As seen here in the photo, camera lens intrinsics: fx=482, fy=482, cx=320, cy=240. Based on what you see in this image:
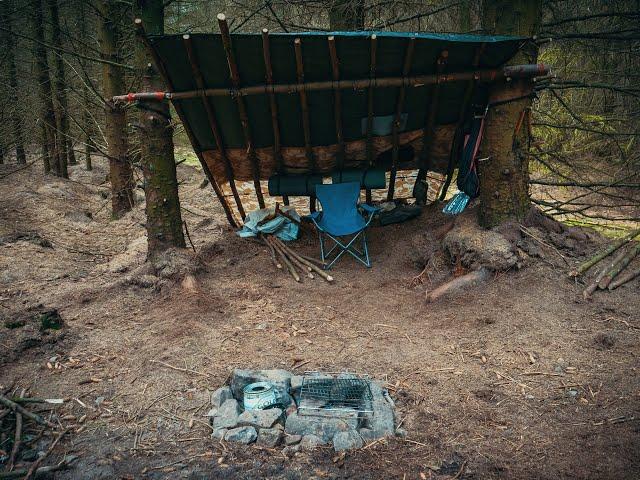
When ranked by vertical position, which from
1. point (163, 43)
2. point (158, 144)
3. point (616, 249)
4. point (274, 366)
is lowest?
point (274, 366)

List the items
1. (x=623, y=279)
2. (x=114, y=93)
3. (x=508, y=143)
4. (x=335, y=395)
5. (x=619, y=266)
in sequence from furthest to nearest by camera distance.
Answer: (x=114, y=93) → (x=508, y=143) → (x=619, y=266) → (x=623, y=279) → (x=335, y=395)

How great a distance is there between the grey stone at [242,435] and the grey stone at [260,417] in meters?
0.05

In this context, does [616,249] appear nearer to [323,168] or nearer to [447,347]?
[447,347]

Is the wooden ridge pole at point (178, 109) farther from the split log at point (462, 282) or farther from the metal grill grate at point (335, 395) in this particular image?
the metal grill grate at point (335, 395)

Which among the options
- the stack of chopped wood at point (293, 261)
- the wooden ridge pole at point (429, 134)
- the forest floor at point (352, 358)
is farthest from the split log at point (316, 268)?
the wooden ridge pole at point (429, 134)

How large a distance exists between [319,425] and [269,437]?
296 mm

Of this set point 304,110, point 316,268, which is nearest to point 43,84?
point 304,110

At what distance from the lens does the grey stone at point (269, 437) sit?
8.89 feet

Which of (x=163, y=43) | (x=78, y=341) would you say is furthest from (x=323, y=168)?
(x=78, y=341)

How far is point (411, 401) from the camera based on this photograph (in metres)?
3.15

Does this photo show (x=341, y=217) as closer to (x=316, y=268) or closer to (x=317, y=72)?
(x=316, y=268)

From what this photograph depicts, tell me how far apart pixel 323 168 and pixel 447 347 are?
3058 mm

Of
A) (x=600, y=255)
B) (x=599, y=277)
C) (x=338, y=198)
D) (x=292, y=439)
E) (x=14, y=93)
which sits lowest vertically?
(x=292, y=439)

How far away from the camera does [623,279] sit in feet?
13.6
